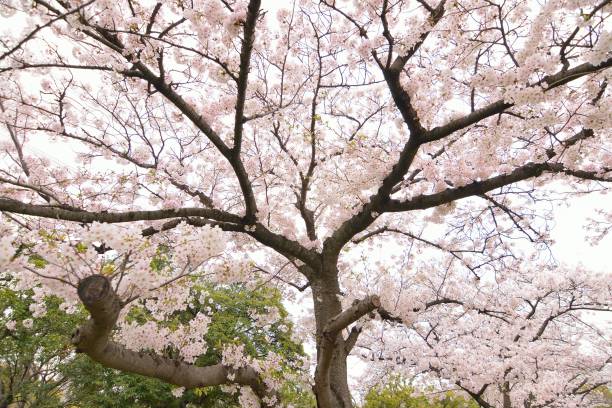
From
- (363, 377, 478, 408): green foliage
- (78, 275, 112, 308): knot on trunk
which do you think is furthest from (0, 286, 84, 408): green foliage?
(78, 275, 112, 308): knot on trunk

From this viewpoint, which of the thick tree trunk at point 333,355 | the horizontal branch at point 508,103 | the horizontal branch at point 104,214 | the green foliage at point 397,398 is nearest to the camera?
the horizontal branch at point 508,103

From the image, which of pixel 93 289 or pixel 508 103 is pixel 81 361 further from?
pixel 508 103

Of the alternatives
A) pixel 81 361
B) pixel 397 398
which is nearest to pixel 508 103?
pixel 397 398

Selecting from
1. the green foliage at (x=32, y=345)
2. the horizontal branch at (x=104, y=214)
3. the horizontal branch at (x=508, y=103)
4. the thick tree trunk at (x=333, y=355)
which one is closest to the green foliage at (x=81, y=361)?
the green foliage at (x=32, y=345)

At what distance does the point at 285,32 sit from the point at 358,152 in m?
1.90

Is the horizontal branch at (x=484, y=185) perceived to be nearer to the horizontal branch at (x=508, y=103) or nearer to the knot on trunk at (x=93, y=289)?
the horizontal branch at (x=508, y=103)

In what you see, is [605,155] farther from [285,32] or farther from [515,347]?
[515,347]

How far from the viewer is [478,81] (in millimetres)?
3320

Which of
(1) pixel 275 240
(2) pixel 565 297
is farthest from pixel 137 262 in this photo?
(2) pixel 565 297

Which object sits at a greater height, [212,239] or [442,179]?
[442,179]

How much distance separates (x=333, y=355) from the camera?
365 cm

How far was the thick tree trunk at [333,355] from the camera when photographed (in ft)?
12.7

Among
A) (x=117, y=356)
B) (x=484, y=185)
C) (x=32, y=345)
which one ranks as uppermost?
(x=32, y=345)

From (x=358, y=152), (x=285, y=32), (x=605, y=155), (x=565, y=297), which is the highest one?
(x=285, y=32)
